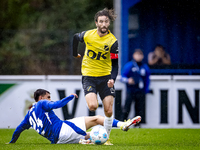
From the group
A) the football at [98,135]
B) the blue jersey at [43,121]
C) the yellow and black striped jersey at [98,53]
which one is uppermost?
the yellow and black striped jersey at [98,53]

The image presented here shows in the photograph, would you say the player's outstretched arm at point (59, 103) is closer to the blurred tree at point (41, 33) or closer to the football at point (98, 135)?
the football at point (98, 135)

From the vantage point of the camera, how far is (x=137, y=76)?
882 cm

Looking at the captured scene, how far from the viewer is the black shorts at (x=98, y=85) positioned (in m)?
5.90

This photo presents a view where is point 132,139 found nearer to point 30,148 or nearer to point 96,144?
point 96,144

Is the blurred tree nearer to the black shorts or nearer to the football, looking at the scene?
the black shorts

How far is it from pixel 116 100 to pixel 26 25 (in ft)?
33.8

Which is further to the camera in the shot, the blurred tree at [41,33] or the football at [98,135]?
the blurred tree at [41,33]

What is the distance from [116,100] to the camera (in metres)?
8.71

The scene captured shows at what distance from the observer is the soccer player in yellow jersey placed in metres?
5.82

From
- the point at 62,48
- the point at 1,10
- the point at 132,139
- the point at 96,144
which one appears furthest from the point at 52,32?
the point at 96,144

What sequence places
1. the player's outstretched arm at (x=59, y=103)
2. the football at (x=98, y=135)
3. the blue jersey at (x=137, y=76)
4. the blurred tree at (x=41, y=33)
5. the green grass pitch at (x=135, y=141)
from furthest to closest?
the blurred tree at (x=41, y=33)
the blue jersey at (x=137, y=76)
the football at (x=98, y=135)
the green grass pitch at (x=135, y=141)
the player's outstretched arm at (x=59, y=103)

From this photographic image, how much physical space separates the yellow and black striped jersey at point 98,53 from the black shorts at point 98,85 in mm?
64

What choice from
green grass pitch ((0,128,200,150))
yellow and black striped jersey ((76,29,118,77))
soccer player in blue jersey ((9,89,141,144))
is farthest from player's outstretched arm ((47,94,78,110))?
yellow and black striped jersey ((76,29,118,77))

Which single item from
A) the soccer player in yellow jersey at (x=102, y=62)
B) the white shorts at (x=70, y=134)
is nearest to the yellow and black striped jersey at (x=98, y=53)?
the soccer player in yellow jersey at (x=102, y=62)
